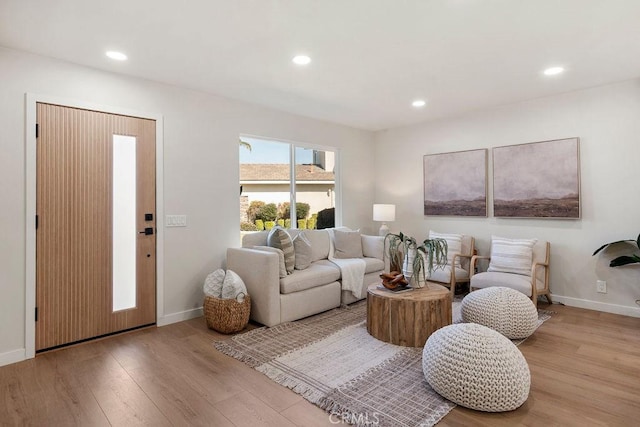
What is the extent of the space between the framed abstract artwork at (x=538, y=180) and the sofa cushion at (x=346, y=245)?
191 centimetres

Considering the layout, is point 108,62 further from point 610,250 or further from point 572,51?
point 610,250

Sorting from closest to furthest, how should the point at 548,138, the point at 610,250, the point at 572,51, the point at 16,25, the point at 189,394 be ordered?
the point at 189,394 → the point at 16,25 → the point at 572,51 → the point at 610,250 → the point at 548,138

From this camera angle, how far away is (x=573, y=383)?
229cm

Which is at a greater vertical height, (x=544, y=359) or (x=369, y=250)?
(x=369, y=250)

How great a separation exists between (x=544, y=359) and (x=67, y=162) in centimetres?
428

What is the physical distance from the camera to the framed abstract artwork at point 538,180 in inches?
156

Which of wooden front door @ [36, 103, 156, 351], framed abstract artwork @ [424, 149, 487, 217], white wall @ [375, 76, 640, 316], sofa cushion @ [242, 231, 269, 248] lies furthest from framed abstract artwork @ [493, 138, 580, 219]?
wooden front door @ [36, 103, 156, 351]

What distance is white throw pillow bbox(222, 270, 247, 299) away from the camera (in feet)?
10.8

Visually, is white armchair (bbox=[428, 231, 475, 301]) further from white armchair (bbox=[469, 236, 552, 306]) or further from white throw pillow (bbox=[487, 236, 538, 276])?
white throw pillow (bbox=[487, 236, 538, 276])

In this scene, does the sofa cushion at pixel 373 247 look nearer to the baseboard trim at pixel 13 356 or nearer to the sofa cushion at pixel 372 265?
the sofa cushion at pixel 372 265

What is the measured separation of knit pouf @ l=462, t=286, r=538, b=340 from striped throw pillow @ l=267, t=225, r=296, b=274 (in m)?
1.82

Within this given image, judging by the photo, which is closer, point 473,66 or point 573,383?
point 573,383

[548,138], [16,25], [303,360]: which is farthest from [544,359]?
[16,25]

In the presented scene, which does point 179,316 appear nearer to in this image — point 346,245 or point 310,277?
point 310,277
